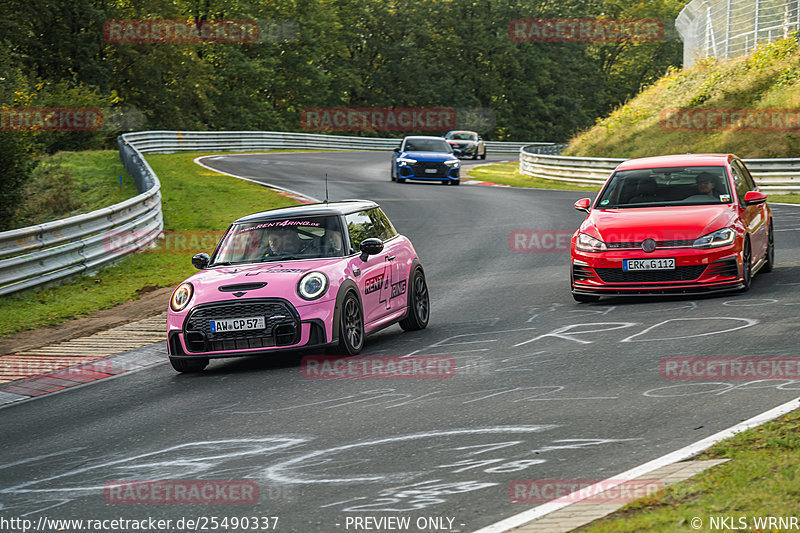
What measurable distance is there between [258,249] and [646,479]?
A: 20.8 feet

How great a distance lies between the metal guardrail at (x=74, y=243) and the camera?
1433cm

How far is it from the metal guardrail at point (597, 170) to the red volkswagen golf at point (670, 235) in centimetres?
1573

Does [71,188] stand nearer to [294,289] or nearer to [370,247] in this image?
[370,247]

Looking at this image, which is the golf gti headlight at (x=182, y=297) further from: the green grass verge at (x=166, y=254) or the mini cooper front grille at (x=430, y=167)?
the mini cooper front grille at (x=430, y=167)

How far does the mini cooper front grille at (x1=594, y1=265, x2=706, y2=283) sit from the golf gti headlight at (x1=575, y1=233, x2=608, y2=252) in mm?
246

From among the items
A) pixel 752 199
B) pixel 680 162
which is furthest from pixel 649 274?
pixel 680 162

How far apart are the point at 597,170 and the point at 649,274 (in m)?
21.9

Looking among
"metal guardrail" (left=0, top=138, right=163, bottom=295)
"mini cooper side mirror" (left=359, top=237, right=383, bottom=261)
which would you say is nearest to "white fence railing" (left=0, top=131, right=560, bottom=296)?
"metal guardrail" (left=0, top=138, right=163, bottom=295)

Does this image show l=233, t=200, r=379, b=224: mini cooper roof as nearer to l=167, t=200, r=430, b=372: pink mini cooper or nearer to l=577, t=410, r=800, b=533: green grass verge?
l=167, t=200, r=430, b=372: pink mini cooper

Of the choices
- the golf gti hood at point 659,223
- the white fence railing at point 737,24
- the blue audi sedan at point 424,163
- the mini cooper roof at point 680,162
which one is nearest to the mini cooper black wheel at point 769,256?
the mini cooper roof at point 680,162

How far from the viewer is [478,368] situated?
9.12 m

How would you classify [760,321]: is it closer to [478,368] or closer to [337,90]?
[478,368]

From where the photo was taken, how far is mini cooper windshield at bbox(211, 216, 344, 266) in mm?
10734

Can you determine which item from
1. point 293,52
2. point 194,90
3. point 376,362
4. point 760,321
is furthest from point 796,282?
point 293,52
